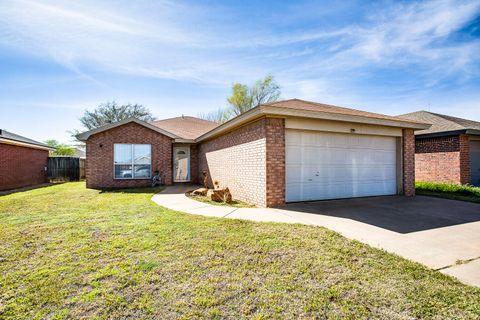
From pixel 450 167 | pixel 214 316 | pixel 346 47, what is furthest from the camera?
pixel 450 167

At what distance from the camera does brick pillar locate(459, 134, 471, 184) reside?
1067 centimetres

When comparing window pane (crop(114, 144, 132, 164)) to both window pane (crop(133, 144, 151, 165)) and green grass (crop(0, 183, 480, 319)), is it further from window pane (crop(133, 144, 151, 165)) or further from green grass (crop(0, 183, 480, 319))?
green grass (crop(0, 183, 480, 319))

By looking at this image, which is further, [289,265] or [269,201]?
[269,201]

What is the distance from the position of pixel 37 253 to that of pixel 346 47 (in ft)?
35.1

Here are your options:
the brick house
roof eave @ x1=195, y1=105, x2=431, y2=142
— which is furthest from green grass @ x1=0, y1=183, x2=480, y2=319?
roof eave @ x1=195, y1=105, x2=431, y2=142

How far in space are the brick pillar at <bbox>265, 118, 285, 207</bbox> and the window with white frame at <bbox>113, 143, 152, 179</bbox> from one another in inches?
332

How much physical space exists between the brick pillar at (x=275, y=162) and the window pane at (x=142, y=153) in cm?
847

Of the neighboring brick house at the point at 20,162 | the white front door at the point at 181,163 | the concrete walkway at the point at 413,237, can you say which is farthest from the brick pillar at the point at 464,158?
the neighboring brick house at the point at 20,162

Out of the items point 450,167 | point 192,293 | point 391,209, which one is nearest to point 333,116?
point 391,209

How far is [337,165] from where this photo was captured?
789 cm

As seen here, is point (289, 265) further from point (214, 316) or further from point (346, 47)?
point (346, 47)

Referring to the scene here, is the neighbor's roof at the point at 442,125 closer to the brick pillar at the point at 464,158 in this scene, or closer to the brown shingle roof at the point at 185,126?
the brick pillar at the point at 464,158

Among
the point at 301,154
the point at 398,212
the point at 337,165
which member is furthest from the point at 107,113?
the point at 398,212

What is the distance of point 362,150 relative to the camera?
8320mm
